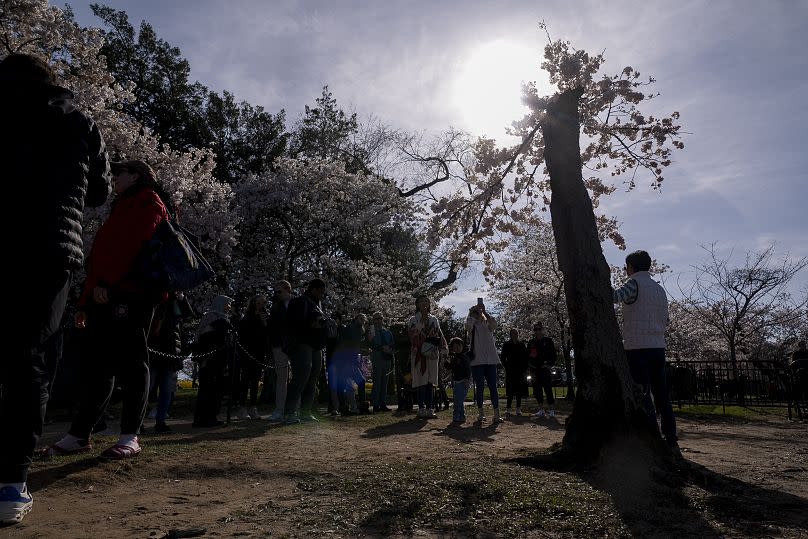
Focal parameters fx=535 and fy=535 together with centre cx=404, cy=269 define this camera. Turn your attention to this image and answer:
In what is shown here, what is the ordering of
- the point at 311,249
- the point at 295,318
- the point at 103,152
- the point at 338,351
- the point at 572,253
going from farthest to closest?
the point at 311,249, the point at 338,351, the point at 295,318, the point at 572,253, the point at 103,152

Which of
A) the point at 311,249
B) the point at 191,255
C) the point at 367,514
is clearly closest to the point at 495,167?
the point at 191,255

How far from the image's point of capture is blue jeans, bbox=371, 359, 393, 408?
11.9 m

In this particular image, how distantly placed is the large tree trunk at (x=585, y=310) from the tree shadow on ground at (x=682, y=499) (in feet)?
0.86

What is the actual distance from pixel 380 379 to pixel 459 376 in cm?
289

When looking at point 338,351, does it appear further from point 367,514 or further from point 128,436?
point 367,514

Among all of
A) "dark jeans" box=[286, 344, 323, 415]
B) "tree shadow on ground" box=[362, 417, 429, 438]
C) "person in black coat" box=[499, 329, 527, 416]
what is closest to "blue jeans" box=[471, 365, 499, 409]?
"tree shadow on ground" box=[362, 417, 429, 438]

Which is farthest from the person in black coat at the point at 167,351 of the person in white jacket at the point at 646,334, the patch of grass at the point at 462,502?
the person in white jacket at the point at 646,334

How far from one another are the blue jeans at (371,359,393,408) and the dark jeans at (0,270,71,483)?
931 cm

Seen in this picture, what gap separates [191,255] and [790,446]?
741 centimetres

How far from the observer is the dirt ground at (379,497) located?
2742 millimetres

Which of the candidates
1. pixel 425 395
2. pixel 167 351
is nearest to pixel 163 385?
pixel 167 351

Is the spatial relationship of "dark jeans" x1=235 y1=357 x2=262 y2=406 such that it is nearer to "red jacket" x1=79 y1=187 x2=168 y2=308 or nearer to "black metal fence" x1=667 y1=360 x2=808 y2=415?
"red jacket" x1=79 y1=187 x2=168 y2=308

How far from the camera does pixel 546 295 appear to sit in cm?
2848

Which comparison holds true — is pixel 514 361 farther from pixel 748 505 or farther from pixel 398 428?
pixel 748 505
